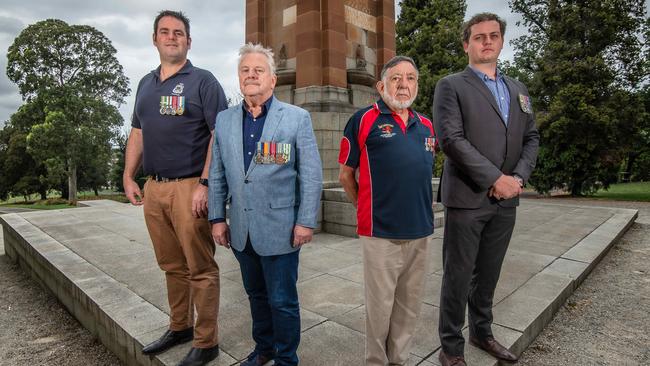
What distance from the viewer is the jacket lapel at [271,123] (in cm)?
210

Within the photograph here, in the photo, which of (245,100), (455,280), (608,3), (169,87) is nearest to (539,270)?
(455,280)

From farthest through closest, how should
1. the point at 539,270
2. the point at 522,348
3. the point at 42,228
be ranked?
the point at 42,228 → the point at 539,270 → the point at 522,348

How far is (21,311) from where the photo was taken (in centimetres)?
441

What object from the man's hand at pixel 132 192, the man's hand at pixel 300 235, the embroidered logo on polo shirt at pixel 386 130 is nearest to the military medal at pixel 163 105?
the man's hand at pixel 132 192

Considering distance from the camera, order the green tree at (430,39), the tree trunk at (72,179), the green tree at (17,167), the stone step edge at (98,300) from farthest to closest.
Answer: the green tree at (17,167), the tree trunk at (72,179), the green tree at (430,39), the stone step edge at (98,300)

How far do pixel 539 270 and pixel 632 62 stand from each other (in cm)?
1664

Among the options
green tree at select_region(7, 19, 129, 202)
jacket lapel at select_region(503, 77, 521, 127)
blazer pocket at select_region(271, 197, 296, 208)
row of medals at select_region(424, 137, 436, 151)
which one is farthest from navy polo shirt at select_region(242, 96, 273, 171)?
green tree at select_region(7, 19, 129, 202)

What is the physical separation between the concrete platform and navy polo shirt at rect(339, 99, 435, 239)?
951mm

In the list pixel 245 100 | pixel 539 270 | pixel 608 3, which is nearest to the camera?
pixel 245 100

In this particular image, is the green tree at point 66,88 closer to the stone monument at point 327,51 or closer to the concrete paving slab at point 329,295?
the stone monument at point 327,51

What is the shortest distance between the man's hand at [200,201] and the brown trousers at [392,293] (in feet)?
3.35

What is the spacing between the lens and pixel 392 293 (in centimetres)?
212

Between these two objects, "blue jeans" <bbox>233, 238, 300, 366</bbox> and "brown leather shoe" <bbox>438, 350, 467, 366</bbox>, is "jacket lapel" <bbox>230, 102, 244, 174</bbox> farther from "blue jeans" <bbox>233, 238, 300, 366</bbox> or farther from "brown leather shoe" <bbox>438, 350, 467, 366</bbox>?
"brown leather shoe" <bbox>438, 350, 467, 366</bbox>

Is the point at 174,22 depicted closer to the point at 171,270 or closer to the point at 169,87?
the point at 169,87
